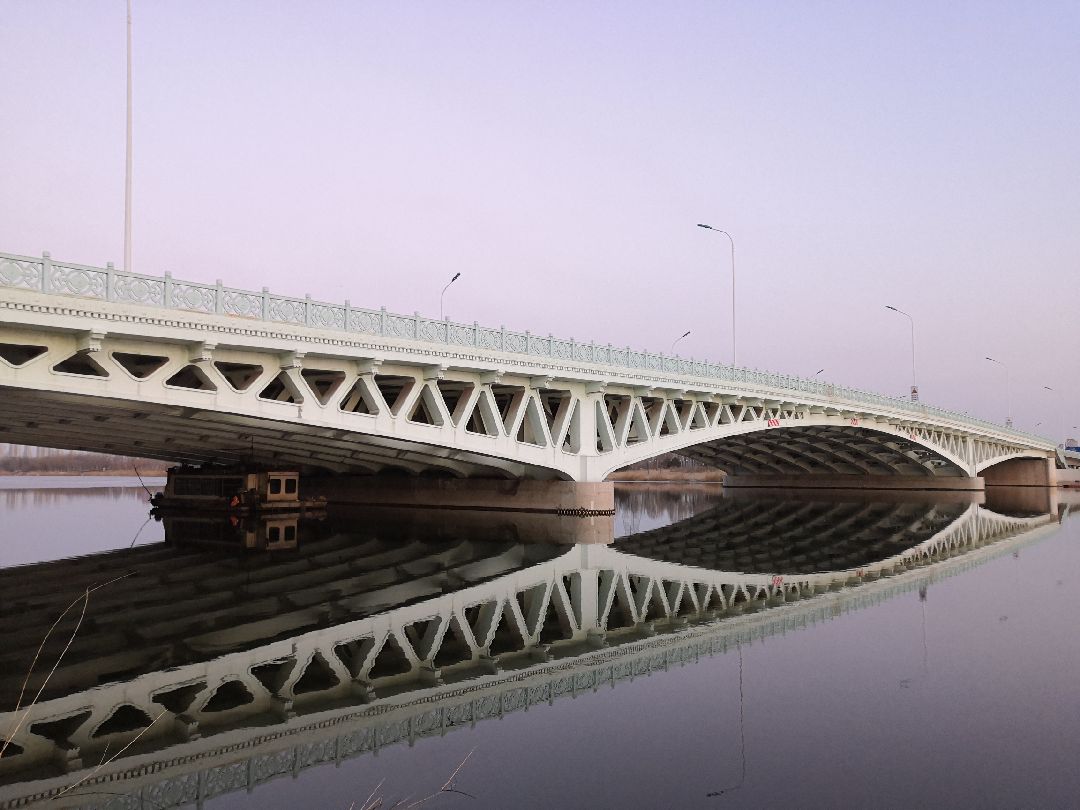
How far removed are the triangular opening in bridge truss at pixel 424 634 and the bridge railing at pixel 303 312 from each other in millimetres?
11495

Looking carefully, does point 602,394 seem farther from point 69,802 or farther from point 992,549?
point 69,802

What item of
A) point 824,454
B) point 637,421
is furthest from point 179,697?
point 824,454

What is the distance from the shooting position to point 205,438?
2995cm

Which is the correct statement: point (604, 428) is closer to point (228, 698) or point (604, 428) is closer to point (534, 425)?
point (534, 425)

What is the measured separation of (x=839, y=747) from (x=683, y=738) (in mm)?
1313

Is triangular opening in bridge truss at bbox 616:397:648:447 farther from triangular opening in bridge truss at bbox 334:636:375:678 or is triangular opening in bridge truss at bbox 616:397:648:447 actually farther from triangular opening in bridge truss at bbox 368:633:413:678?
triangular opening in bridge truss at bbox 368:633:413:678

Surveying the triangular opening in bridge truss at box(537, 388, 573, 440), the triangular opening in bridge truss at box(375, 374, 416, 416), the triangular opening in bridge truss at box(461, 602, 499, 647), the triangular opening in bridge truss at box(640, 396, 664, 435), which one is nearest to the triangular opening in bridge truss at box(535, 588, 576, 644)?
the triangular opening in bridge truss at box(461, 602, 499, 647)

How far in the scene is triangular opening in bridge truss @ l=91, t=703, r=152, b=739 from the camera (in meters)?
7.73

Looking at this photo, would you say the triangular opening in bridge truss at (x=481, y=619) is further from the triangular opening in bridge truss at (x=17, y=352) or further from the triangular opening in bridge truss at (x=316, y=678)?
the triangular opening in bridge truss at (x=17, y=352)

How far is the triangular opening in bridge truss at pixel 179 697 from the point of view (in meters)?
8.44

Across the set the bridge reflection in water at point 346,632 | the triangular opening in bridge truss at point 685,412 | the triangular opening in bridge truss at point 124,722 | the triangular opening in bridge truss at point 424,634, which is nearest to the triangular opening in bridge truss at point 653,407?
the triangular opening in bridge truss at point 685,412

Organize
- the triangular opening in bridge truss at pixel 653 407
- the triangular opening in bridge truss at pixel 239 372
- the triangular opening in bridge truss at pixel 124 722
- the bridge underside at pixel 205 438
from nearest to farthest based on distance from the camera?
the triangular opening in bridge truss at pixel 124 722 → the bridge underside at pixel 205 438 → the triangular opening in bridge truss at pixel 239 372 → the triangular opening in bridge truss at pixel 653 407

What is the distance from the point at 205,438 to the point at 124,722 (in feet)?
76.8

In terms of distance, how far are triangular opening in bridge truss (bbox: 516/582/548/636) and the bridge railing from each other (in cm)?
1080
